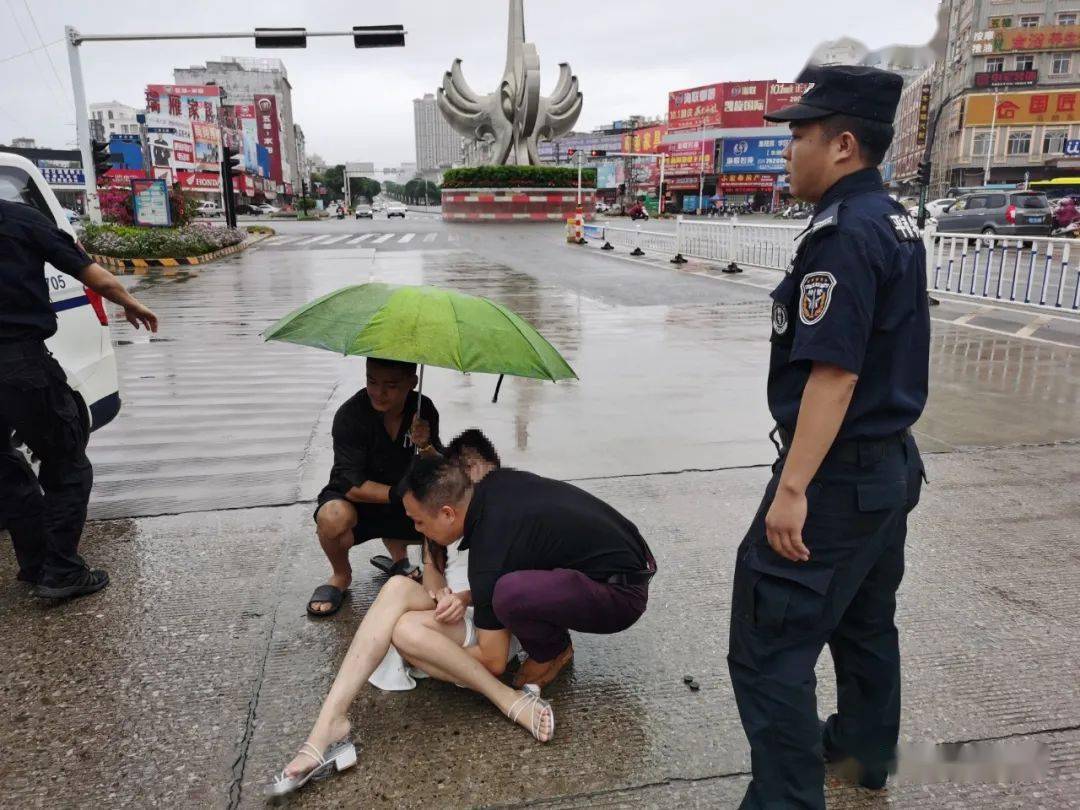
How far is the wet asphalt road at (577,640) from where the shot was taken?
7.75ft

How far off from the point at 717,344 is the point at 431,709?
275 inches

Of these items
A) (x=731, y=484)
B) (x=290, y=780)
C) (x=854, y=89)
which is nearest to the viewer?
(x=854, y=89)

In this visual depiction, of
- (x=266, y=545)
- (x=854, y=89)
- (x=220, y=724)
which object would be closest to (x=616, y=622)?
(x=220, y=724)

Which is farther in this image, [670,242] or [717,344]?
[670,242]

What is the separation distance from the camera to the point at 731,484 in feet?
15.5

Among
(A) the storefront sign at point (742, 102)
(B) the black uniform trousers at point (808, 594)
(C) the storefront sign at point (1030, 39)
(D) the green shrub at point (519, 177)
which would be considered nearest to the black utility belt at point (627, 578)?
(B) the black uniform trousers at point (808, 594)

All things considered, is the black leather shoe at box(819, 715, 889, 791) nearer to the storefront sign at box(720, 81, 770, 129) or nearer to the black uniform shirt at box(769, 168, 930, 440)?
the black uniform shirt at box(769, 168, 930, 440)

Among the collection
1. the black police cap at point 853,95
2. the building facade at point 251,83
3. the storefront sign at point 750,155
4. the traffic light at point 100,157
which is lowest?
the black police cap at point 853,95

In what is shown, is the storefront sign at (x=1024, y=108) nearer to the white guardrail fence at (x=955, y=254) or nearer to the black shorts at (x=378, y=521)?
Result: the white guardrail fence at (x=955, y=254)

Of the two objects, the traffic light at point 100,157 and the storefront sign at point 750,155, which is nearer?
the traffic light at point 100,157

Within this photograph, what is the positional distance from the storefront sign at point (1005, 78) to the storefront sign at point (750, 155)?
2516 centimetres

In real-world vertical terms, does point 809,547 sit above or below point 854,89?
below

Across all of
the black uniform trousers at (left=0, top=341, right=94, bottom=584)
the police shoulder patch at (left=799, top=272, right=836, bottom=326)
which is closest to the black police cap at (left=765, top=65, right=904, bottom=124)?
the police shoulder patch at (left=799, top=272, right=836, bottom=326)

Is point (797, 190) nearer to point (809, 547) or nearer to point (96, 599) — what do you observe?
point (809, 547)
